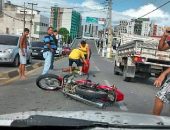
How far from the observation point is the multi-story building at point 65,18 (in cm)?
12419

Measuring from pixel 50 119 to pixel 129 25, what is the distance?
66.3 metres

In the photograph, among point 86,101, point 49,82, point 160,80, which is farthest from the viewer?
point 49,82

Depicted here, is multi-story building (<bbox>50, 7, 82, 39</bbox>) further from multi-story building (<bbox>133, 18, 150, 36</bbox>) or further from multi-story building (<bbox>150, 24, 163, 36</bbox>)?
multi-story building (<bbox>150, 24, 163, 36</bbox>)

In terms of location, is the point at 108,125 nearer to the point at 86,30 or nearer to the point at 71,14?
the point at 71,14

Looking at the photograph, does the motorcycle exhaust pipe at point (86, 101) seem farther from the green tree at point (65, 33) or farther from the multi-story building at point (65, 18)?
the green tree at point (65, 33)

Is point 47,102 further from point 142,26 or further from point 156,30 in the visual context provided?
point 142,26

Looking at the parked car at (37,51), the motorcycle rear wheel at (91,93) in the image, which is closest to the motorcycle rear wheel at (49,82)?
the motorcycle rear wheel at (91,93)

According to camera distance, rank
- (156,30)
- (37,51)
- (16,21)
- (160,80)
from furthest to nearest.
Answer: (16,21) → (156,30) → (37,51) → (160,80)

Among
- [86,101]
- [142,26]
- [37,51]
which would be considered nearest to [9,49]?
[86,101]

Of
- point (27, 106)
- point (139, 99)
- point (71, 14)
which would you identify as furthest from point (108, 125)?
point (71, 14)

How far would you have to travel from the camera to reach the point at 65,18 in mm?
135250

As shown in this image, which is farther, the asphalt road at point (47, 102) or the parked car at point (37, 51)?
the parked car at point (37, 51)

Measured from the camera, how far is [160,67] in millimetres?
18016

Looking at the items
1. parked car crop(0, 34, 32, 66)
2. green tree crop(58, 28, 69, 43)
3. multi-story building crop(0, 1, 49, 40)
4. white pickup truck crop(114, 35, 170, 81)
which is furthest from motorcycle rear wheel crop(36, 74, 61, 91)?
green tree crop(58, 28, 69, 43)
